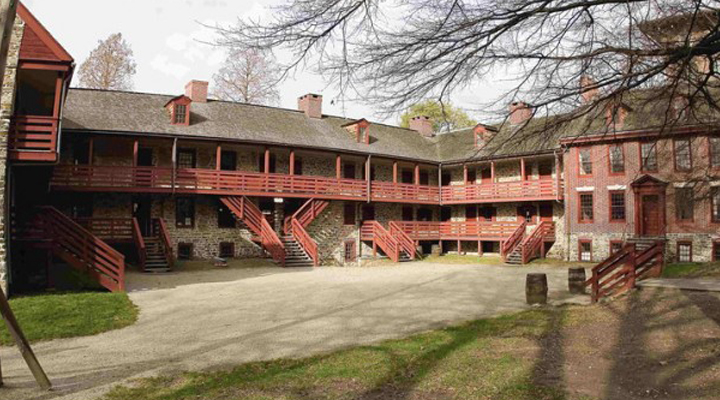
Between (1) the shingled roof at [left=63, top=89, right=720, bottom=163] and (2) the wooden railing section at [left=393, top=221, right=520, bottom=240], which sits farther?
(2) the wooden railing section at [left=393, top=221, right=520, bottom=240]

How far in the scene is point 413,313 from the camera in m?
12.4

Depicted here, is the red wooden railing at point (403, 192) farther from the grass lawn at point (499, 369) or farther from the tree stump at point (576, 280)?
the grass lawn at point (499, 369)

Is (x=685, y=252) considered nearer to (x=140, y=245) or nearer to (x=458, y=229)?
(x=458, y=229)

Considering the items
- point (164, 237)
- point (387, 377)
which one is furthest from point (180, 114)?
point (387, 377)

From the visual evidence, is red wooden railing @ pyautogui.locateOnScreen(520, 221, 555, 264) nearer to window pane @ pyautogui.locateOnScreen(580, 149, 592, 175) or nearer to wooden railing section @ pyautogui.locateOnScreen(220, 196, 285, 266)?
window pane @ pyautogui.locateOnScreen(580, 149, 592, 175)

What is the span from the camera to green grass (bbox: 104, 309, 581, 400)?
642 centimetres

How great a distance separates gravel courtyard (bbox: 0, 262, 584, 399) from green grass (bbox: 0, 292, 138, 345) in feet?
1.51

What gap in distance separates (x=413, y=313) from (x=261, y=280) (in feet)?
27.1

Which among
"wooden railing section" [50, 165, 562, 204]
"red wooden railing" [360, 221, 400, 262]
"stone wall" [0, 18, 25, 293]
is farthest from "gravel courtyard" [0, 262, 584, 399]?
"red wooden railing" [360, 221, 400, 262]

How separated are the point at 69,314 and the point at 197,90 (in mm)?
19086

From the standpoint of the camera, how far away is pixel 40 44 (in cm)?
1516

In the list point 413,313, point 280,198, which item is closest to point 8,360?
point 413,313

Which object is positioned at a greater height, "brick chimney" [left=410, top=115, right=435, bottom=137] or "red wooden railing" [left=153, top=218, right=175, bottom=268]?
"brick chimney" [left=410, top=115, right=435, bottom=137]

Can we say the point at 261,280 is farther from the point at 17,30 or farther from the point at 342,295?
the point at 17,30
